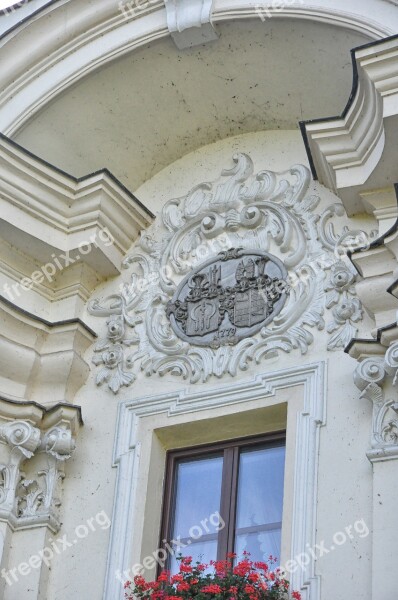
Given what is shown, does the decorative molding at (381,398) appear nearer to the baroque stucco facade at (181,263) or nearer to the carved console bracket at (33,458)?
the baroque stucco facade at (181,263)

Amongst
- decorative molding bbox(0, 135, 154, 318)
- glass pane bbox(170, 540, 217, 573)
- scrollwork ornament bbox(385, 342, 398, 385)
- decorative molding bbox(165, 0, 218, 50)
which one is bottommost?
glass pane bbox(170, 540, 217, 573)

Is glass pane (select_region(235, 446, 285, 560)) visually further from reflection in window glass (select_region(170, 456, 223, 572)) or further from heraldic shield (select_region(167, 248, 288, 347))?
heraldic shield (select_region(167, 248, 288, 347))

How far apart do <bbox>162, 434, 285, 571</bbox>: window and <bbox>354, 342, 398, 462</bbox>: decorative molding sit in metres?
0.63

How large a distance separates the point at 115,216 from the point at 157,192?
1.46 feet

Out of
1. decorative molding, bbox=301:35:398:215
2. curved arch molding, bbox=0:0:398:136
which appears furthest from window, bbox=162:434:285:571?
curved arch molding, bbox=0:0:398:136

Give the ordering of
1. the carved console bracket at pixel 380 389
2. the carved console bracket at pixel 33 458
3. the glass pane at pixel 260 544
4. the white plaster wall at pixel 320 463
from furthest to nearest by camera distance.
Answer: the carved console bracket at pixel 33 458 → the glass pane at pixel 260 544 → the carved console bracket at pixel 380 389 → the white plaster wall at pixel 320 463

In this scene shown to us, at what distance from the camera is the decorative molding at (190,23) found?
8531mm

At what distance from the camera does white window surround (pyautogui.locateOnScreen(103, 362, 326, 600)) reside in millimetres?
7219

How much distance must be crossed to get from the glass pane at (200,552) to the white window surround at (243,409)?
22cm

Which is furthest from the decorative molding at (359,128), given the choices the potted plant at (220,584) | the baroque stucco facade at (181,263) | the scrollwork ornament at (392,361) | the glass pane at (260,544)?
the potted plant at (220,584)

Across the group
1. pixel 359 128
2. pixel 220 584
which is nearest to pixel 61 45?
pixel 359 128

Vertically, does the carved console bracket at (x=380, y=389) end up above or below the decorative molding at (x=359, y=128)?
below

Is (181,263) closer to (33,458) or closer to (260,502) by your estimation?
(33,458)

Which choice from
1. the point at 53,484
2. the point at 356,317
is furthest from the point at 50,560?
the point at 356,317
